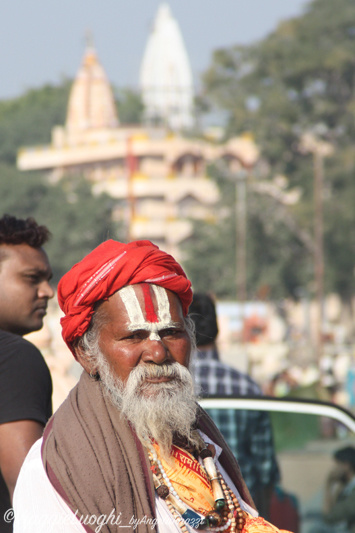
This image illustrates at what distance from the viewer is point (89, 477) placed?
1.91m

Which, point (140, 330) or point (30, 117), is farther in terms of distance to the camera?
point (30, 117)

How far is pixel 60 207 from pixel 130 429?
56223 mm

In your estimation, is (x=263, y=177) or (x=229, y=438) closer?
(x=229, y=438)

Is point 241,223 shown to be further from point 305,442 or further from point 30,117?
point 30,117

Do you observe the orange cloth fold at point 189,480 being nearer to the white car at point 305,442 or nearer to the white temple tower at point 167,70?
the white car at point 305,442

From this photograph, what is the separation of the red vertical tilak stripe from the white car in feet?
4.64

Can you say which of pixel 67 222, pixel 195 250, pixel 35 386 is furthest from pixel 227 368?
pixel 67 222

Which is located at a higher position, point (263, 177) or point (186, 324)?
point (186, 324)

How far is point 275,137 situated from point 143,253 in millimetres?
40521

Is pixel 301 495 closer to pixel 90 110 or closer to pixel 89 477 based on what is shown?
pixel 89 477

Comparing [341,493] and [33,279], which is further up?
[33,279]

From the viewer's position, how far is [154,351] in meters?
2.09

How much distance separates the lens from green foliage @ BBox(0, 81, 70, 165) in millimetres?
84062
